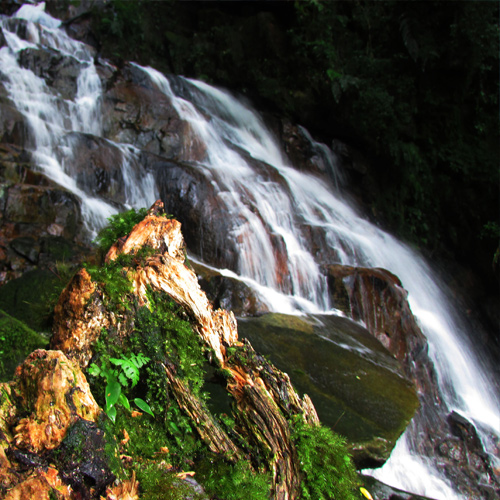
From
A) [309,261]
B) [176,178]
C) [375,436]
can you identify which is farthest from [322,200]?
[375,436]

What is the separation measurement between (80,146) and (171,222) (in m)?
6.73

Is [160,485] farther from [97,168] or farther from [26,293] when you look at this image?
[97,168]

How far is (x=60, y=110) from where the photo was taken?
1022cm

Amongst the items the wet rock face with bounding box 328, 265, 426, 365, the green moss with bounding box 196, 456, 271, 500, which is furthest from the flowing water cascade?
the green moss with bounding box 196, 456, 271, 500

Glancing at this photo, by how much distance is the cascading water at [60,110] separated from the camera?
8250 mm

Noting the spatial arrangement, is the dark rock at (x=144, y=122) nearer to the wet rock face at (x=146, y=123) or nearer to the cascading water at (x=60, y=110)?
the wet rock face at (x=146, y=123)

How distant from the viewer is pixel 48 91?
10719 millimetres

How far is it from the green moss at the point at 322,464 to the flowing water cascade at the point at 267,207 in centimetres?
271

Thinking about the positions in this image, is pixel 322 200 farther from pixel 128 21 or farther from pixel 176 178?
pixel 128 21

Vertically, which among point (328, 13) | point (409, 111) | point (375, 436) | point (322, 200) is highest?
point (328, 13)

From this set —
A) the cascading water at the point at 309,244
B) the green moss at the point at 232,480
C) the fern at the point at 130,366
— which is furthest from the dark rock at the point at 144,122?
the green moss at the point at 232,480

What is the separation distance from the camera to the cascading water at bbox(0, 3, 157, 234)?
825 centimetres

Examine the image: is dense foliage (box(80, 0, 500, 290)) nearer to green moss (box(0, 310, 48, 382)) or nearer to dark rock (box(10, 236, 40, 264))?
dark rock (box(10, 236, 40, 264))

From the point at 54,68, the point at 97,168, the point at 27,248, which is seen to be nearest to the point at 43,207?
the point at 27,248
